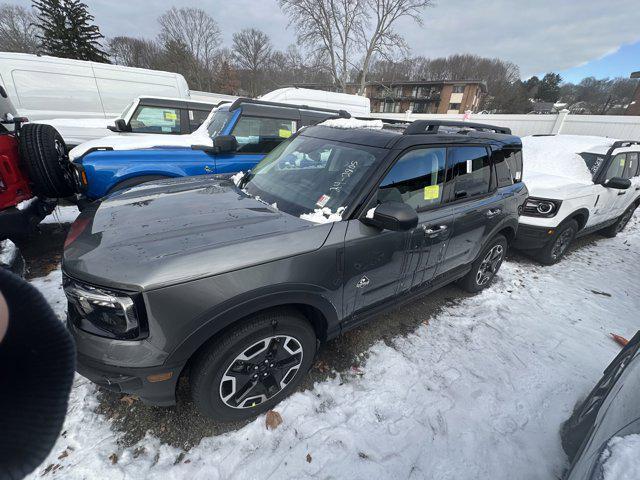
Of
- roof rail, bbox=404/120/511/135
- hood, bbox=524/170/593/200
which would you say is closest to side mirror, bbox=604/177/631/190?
hood, bbox=524/170/593/200

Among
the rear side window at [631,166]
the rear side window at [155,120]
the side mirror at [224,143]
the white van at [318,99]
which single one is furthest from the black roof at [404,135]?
the white van at [318,99]

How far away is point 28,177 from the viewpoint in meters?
3.37

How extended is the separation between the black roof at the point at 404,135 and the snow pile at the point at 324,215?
66 cm

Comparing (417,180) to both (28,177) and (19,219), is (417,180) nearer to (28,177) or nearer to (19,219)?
(19,219)

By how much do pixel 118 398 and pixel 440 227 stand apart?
2.86m

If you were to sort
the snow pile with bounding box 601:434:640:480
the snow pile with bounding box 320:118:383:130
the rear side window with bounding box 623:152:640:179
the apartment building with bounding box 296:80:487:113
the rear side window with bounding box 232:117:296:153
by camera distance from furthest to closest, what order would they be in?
the apartment building with bounding box 296:80:487:113 < the rear side window with bounding box 623:152:640:179 < the rear side window with bounding box 232:117:296:153 < the snow pile with bounding box 320:118:383:130 < the snow pile with bounding box 601:434:640:480

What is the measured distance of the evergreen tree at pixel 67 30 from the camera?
23156 mm

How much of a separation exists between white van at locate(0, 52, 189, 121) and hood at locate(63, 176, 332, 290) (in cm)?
863

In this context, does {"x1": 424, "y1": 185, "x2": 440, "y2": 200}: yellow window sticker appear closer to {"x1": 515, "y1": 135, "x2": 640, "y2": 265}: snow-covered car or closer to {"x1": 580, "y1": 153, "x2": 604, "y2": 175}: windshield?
{"x1": 515, "y1": 135, "x2": 640, "y2": 265}: snow-covered car

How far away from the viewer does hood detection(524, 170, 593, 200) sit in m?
4.17

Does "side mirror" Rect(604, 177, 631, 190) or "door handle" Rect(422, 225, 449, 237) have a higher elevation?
"side mirror" Rect(604, 177, 631, 190)

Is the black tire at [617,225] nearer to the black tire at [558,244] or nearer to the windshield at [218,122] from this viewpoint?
the black tire at [558,244]

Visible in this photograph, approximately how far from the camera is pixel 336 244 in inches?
72.8

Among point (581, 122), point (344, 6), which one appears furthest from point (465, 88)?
point (581, 122)
